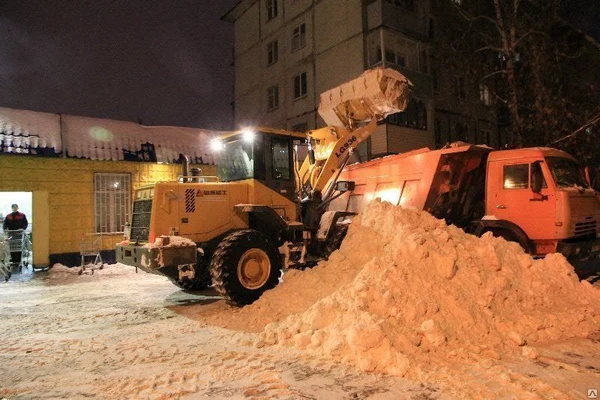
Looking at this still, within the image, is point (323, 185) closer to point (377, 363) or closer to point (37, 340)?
point (377, 363)

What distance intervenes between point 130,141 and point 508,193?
11.4m

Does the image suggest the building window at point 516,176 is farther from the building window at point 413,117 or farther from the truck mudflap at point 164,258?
the building window at point 413,117

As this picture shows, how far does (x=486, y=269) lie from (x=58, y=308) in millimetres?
7446

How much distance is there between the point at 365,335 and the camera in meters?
4.53

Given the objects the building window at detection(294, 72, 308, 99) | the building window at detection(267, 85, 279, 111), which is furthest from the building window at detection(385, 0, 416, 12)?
the building window at detection(267, 85, 279, 111)

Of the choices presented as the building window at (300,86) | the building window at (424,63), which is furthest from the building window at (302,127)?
the building window at (424,63)

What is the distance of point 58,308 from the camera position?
787cm

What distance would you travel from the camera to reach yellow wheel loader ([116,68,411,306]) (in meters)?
7.14

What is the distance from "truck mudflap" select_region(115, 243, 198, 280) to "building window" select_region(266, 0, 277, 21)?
2200cm

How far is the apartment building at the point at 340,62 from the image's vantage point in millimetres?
19812

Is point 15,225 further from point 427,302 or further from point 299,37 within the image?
point 299,37

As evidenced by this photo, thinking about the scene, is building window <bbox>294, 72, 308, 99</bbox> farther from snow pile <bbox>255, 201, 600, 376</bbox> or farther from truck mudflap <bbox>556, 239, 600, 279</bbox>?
snow pile <bbox>255, 201, 600, 376</bbox>

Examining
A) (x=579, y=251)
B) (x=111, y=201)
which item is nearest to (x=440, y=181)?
(x=579, y=251)

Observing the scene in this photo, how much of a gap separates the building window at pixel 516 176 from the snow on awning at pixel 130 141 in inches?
402
